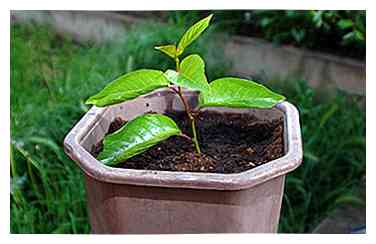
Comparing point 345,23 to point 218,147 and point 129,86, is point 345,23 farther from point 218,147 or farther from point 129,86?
point 129,86

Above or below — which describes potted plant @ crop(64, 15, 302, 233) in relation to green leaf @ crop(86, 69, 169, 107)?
below

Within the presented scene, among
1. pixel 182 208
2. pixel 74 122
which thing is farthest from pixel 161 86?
pixel 74 122

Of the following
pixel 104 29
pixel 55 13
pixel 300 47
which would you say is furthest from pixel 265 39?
pixel 55 13

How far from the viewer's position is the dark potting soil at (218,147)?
796 millimetres

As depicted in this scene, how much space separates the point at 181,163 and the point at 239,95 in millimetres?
104

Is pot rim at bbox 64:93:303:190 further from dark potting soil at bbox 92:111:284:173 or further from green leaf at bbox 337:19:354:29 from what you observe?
green leaf at bbox 337:19:354:29

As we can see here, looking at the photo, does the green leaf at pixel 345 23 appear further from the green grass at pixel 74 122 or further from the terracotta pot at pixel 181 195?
the terracotta pot at pixel 181 195

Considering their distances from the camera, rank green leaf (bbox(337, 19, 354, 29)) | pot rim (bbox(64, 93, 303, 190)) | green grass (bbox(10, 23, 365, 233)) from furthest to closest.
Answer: green leaf (bbox(337, 19, 354, 29)), green grass (bbox(10, 23, 365, 233)), pot rim (bbox(64, 93, 303, 190))

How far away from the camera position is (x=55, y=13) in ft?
7.55

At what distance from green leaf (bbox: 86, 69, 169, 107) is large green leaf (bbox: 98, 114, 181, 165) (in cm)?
3

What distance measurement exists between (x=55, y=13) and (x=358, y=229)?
1343 millimetres

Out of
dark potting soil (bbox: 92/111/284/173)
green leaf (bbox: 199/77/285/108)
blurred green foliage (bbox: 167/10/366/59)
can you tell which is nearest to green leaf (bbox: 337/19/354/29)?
blurred green foliage (bbox: 167/10/366/59)

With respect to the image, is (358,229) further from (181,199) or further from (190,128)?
(181,199)

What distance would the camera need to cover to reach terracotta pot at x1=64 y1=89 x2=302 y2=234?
71 cm
